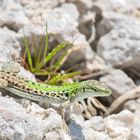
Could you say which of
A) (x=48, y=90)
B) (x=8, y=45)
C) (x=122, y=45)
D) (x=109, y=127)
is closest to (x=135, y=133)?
(x=109, y=127)

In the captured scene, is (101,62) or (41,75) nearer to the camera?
(41,75)

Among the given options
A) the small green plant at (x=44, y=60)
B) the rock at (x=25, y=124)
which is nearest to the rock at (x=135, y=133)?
the rock at (x=25, y=124)

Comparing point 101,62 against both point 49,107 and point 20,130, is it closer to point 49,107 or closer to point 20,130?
point 49,107

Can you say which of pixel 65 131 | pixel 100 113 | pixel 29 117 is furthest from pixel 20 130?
pixel 100 113

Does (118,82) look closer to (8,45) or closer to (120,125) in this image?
(120,125)

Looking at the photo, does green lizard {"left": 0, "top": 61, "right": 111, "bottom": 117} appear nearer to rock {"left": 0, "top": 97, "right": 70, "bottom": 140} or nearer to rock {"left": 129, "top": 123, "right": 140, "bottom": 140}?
rock {"left": 0, "top": 97, "right": 70, "bottom": 140}

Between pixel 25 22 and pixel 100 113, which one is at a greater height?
pixel 25 22

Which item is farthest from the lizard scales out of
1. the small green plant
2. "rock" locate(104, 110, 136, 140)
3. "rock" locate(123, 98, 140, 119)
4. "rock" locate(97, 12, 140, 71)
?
"rock" locate(97, 12, 140, 71)
